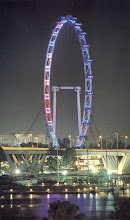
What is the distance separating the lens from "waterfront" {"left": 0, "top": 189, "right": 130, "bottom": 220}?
4239cm

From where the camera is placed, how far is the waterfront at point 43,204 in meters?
42.4

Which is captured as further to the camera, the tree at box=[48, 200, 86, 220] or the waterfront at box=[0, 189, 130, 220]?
the waterfront at box=[0, 189, 130, 220]

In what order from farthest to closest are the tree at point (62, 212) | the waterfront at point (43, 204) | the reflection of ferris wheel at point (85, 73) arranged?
the reflection of ferris wheel at point (85, 73) → the waterfront at point (43, 204) → the tree at point (62, 212)

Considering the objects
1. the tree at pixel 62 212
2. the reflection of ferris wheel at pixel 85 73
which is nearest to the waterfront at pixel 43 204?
the tree at pixel 62 212

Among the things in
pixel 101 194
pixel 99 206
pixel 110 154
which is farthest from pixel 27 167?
pixel 99 206

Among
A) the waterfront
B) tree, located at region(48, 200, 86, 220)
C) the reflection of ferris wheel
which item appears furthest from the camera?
the reflection of ferris wheel

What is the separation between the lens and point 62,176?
8194 cm

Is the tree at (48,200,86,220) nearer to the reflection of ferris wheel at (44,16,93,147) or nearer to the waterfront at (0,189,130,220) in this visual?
the waterfront at (0,189,130,220)

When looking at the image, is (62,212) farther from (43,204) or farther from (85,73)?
(85,73)

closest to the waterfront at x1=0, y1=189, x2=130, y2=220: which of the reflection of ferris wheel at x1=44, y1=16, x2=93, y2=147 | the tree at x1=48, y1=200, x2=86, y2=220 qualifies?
the tree at x1=48, y1=200, x2=86, y2=220

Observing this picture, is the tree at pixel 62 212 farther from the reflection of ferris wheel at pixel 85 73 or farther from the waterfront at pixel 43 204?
the reflection of ferris wheel at pixel 85 73

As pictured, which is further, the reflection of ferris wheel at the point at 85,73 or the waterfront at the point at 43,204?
the reflection of ferris wheel at the point at 85,73

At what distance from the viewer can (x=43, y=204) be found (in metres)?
50.4

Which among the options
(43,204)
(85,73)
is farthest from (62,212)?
(85,73)
